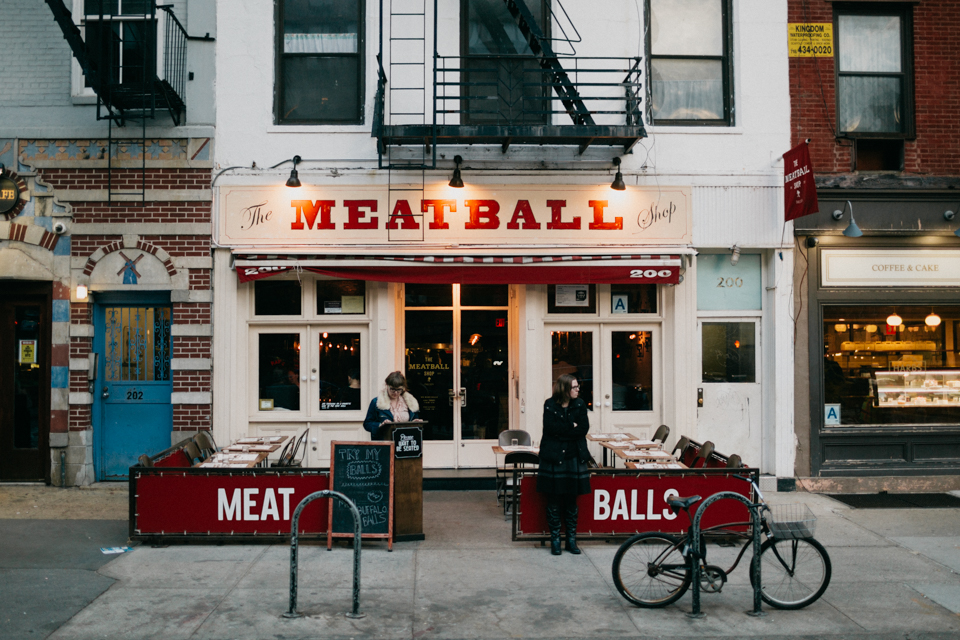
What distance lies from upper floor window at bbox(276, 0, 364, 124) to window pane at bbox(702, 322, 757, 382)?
624 centimetres

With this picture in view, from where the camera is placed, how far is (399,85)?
1040 cm

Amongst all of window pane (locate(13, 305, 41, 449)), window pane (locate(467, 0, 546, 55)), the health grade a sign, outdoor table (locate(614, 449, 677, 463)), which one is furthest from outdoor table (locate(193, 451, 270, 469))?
window pane (locate(467, 0, 546, 55))

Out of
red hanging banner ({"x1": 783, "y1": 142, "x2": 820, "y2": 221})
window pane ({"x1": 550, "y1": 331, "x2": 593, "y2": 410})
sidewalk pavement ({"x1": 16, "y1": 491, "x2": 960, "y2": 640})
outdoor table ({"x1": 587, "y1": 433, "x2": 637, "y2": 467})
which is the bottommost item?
sidewalk pavement ({"x1": 16, "y1": 491, "x2": 960, "y2": 640})

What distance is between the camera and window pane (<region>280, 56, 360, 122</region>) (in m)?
10.7

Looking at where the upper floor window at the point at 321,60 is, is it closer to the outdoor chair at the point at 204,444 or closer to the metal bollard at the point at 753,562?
the outdoor chair at the point at 204,444

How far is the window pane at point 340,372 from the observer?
10.6 m

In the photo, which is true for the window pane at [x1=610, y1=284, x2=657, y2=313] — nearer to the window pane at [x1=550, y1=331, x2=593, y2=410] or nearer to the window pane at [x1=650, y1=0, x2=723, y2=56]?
the window pane at [x1=550, y1=331, x2=593, y2=410]

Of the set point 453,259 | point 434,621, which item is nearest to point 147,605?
point 434,621

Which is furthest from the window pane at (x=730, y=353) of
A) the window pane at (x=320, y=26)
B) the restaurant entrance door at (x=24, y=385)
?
the restaurant entrance door at (x=24, y=385)

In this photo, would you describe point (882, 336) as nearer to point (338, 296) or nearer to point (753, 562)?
point (753, 562)

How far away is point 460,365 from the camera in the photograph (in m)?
10.7

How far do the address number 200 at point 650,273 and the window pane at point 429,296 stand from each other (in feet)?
8.74

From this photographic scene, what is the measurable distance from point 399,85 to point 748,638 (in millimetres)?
8203

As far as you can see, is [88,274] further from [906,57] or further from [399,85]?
[906,57]
